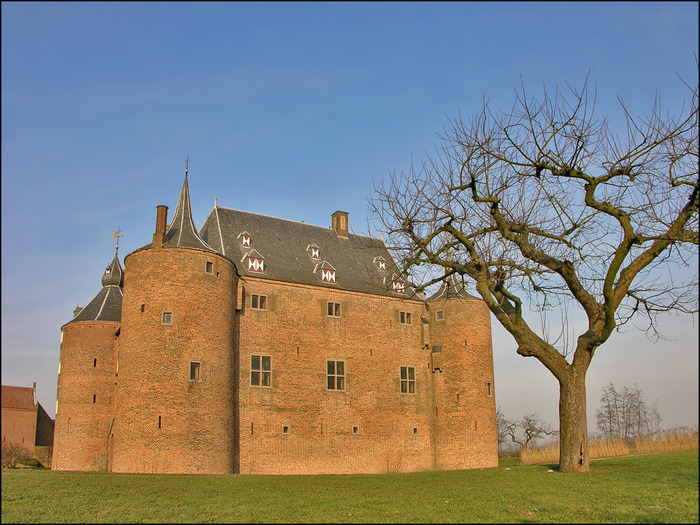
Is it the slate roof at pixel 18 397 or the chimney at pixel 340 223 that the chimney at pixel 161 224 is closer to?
the chimney at pixel 340 223

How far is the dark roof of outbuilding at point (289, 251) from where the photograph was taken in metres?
31.2

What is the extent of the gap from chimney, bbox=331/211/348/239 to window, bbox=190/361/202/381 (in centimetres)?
1391

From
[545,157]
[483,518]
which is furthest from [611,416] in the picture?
[483,518]

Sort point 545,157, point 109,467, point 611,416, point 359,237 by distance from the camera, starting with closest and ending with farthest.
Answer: point 545,157
point 109,467
point 359,237
point 611,416

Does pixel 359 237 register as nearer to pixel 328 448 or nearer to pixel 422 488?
pixel 328 448

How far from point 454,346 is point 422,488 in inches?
753

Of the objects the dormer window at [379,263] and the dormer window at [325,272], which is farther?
the dormer window at [379,263]

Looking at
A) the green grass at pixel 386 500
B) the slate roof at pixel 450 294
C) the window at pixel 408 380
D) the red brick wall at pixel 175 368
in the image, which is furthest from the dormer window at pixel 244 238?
the green grass at pixel 386 500

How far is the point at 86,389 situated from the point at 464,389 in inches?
721

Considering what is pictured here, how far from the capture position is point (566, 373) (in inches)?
683

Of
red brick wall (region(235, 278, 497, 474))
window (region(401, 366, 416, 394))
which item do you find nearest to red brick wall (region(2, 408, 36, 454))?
red brick wall (region(235, 278, 497, 474))

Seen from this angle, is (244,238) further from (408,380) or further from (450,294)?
(450,294)

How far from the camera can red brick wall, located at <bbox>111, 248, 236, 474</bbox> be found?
2470 centimetres

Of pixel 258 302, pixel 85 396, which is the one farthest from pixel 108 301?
pixel 258 302
